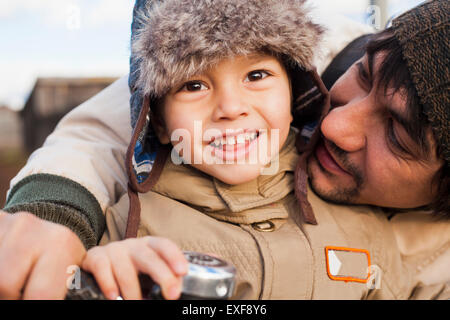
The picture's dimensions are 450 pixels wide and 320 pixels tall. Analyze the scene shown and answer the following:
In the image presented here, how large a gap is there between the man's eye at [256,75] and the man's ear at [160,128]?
0.28 m

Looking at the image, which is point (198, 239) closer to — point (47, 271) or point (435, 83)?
point (47, 271)

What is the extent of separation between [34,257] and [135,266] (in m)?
0.16

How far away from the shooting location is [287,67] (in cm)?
134

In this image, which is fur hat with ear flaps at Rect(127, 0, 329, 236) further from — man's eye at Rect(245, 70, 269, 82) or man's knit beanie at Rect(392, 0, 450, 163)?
man's knit beanie at Rect(392, 0, 450, 163)

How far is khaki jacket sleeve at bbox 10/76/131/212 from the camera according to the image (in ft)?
4.18

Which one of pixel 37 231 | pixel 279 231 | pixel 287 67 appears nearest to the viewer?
pixel 37 231

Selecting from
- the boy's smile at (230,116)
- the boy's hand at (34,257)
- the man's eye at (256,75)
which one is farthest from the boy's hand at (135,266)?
the man's eye at (256,75)

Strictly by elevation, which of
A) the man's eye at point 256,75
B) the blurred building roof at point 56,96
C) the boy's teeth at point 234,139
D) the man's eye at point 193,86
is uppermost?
the man's eye at point 256,75

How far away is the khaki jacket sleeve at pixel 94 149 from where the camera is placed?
1273 mm

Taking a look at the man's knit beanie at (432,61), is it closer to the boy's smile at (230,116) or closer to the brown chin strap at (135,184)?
the boy's smile at (230,116)

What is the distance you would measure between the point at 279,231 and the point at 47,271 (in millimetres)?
617

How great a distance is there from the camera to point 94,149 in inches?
55.4

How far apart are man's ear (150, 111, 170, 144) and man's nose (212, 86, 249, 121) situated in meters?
0.23
